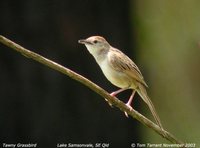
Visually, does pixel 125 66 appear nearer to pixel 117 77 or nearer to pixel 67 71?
pixel 117 77

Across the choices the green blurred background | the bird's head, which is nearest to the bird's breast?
the bird's head

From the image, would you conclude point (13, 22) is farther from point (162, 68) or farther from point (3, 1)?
point (162, 68)

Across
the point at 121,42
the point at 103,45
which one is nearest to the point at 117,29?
the point at 121,42

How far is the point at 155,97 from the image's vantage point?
45.6 feet

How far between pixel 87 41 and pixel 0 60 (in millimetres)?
1019

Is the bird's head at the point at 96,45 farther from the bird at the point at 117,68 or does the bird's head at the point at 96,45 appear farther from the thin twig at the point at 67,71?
the thin twig at the point at 67,71

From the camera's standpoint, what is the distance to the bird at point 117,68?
5.64 metres

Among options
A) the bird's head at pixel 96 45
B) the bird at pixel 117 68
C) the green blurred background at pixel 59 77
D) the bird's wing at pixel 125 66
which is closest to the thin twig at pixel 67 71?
the bird at pixel 117 68

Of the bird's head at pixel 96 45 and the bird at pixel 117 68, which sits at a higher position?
the bird's head at pixel 96 45

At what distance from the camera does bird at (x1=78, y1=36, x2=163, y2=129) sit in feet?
18.5

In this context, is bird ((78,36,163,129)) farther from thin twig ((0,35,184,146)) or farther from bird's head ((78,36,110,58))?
thin twig ((0,35,184,146))

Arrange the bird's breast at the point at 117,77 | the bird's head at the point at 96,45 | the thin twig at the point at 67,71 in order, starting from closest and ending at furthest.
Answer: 1. the thin twig at the point at 67,71
2. the bird's breast at the point at 117,77
3. the bird's head at the point at 96,45

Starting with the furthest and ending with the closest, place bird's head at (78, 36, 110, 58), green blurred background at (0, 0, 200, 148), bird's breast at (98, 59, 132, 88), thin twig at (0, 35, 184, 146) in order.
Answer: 1. green blurred background at (0, 0, 200, 148)
2. bird's head at (78, 36, 110, 58)
3. bird's breast at (98, 59, 132, 88)
4. thin twig at (0, 35, 184, 146)

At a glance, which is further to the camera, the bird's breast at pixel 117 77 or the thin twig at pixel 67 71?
the bird's breast at pixel 117 77
